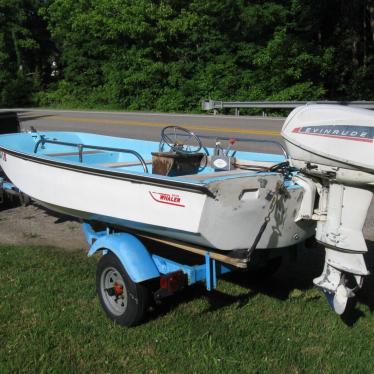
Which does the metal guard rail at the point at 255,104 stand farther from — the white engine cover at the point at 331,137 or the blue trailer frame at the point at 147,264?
the blue trailer frame at the point at 147,264

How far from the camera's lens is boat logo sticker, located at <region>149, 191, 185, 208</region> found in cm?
356

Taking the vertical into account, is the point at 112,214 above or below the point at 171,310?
above

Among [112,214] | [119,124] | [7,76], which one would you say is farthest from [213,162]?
[7,76]

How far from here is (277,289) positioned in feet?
15.9

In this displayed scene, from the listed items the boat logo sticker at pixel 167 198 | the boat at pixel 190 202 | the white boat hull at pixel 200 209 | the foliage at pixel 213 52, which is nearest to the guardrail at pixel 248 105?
the foliage at pixel 213 52

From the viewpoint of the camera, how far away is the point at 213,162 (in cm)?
527

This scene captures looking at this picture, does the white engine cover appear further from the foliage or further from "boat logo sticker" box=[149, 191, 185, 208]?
the foliage

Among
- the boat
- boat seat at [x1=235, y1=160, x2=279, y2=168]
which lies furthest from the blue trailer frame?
boat seat at [x1=235, y1=160, x2=279, y2=168]

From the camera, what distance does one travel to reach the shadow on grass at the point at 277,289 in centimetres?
439

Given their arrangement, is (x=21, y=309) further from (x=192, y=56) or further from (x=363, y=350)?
(x=192, y=56)

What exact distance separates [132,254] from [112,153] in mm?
3095

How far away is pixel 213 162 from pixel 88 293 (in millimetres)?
1745

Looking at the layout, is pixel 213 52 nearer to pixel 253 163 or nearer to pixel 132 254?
pixel 253 163

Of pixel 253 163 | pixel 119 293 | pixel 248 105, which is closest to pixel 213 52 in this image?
pixel 248 105
